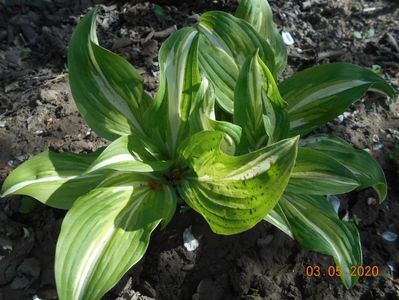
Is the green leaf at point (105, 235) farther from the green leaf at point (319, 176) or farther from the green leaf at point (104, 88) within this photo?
the green leaf at point (319, 176)

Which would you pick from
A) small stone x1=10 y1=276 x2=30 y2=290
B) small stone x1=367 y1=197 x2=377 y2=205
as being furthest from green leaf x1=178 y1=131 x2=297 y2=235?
small stone x1=367 y1=197 x2=377 y2=205

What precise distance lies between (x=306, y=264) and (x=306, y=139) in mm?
535

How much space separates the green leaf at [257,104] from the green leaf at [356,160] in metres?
0.30

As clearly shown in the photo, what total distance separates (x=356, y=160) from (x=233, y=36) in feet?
2.40

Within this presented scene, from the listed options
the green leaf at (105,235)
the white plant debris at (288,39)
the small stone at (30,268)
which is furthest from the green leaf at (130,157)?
the white plant debris at (288,39)

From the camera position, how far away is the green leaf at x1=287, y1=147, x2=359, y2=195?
163cm

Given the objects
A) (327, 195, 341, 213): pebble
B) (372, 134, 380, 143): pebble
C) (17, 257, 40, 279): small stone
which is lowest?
(372, 134, 380, 143): pebble

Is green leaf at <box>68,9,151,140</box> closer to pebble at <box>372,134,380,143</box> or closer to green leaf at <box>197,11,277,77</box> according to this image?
green leaf at <box>197,11,277,77</box>

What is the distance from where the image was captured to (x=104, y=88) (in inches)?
72.8

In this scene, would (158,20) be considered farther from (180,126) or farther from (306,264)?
(306,264)

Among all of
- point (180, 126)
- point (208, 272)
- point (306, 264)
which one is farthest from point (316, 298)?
point (180, 126)

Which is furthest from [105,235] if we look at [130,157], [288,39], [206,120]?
[288,39]

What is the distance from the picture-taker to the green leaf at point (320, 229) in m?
1.66

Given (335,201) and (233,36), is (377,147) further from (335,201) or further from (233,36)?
(233,36)
